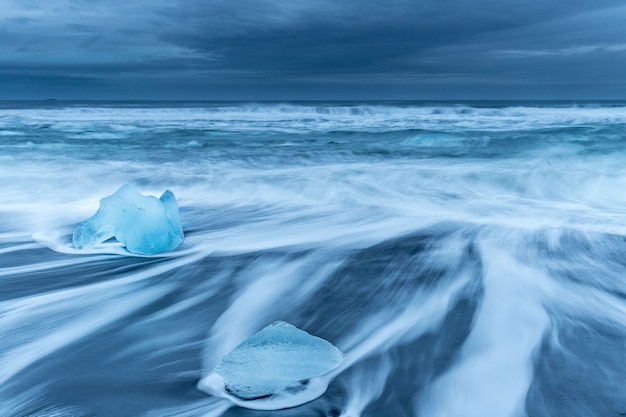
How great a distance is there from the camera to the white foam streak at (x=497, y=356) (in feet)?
7.48

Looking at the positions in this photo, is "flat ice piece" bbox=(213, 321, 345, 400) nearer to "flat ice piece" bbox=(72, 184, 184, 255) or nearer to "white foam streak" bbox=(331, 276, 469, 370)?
"white foam streak" bbox=(331, 276, 469, 370)

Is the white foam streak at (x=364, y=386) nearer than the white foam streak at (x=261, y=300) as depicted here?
Yes

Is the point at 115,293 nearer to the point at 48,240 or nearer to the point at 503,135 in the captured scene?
the point at 48,240

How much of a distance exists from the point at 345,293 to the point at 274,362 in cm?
123

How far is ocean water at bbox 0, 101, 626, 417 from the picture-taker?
2.37m

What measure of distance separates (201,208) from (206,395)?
13.8 ft

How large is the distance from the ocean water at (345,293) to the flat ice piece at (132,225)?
0.34ft

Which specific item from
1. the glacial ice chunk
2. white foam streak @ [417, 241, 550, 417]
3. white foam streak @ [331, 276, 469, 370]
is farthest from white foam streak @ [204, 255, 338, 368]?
white foam streak @ [417, 241, 550, 417]

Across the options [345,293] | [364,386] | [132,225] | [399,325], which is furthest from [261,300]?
[132,225]

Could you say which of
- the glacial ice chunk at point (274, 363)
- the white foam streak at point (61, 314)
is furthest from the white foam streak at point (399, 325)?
the white foam streak at point (61, 314)

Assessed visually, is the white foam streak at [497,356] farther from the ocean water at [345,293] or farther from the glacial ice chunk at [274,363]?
the glacial ice chunk at [274,363]

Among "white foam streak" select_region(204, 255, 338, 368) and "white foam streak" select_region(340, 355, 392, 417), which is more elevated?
"white foam streak" select_region(204, 255, 338, 368)

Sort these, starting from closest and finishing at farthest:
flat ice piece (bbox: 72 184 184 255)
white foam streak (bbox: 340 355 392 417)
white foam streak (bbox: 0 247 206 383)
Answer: white foam streak (bbox: 340 355 392 417) < white foam streak (bbox: 0 247 206 383) < flat ice piece (bbox: 72 184 184 255)

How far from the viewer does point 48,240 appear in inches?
192
